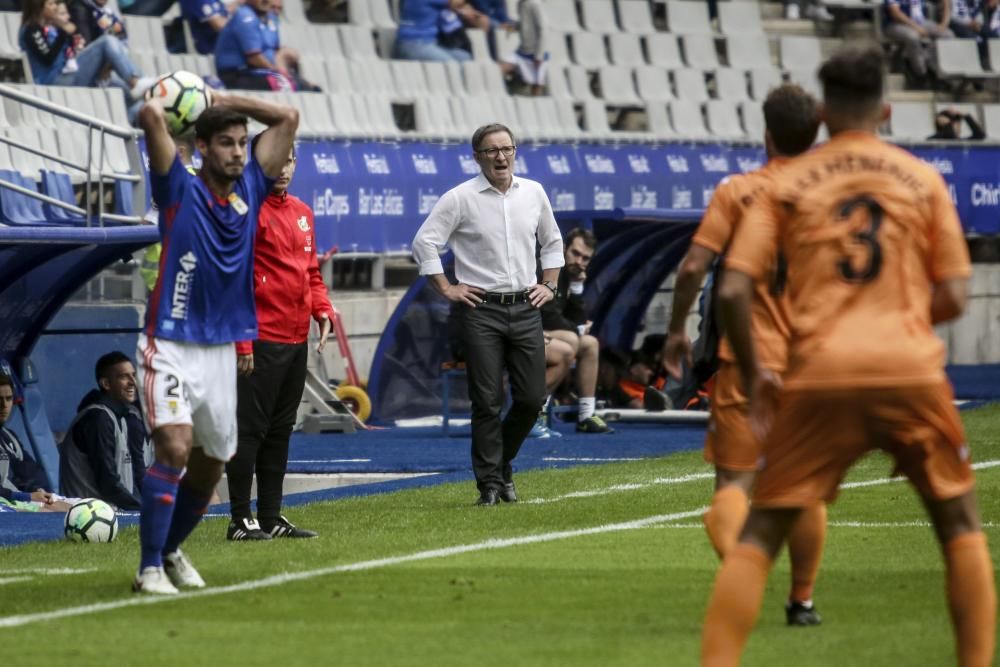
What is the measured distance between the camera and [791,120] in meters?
6.88

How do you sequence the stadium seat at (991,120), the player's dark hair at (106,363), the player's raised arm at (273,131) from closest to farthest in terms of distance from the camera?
the player's raised arm at (273,131), the player's dark hair at (106,363), the stadium seat at (991,120)

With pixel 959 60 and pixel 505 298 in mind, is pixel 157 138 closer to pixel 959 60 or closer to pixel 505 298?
pixel 505 298

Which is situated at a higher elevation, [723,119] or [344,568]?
[723,119]

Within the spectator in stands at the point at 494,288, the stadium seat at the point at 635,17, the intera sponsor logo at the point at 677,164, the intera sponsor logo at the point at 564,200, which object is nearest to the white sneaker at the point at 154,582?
the spectator in stands at the point at 494,288

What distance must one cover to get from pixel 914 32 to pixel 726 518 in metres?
24.8

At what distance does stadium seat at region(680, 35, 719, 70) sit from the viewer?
29.0m

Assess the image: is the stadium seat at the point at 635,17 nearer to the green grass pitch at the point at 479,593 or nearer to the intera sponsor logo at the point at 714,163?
the intera sponsor logo at the point at 714,163

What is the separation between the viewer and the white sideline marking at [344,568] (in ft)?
25.2

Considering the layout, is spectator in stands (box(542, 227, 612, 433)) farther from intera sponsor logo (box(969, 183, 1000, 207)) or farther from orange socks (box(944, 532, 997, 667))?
intera sponsor logo (box(969, 183, 1000, 207))

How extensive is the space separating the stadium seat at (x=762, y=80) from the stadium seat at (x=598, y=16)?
7.39 ft

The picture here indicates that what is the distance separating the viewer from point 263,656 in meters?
6.64

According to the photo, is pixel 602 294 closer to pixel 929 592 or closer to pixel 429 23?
pixel 429 23

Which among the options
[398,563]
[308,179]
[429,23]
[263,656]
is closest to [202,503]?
[398,563]

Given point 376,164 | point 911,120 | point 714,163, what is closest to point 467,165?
point 376,164
